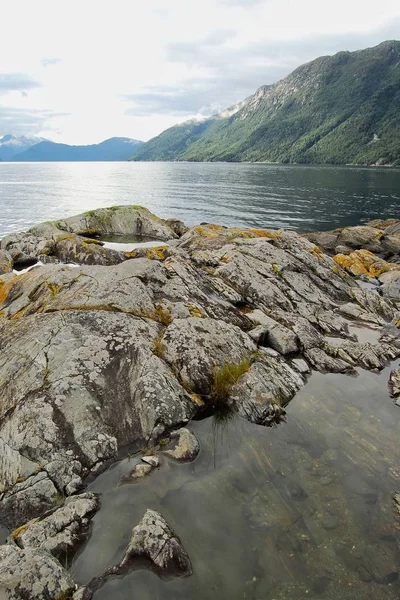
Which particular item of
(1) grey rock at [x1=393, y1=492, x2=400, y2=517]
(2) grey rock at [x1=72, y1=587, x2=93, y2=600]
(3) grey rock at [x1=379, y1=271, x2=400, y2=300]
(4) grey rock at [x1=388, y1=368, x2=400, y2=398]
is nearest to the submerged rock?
(2) grey rock at [x1=72, y1=587, x2=93, y2=600]

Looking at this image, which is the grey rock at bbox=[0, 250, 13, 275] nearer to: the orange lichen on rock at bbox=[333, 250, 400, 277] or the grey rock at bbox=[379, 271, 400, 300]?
the orange lichen on rock at bbox=[333, 250, 400, 277]

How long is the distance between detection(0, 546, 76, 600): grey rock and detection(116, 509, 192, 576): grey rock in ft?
3.50

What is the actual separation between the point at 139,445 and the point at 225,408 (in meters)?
3.14

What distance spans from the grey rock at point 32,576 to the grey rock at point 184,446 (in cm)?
366

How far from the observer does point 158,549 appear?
23.2ft

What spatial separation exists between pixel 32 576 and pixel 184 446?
14.7ft

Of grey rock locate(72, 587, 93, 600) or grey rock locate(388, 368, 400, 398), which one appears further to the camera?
grey rock locate(388, 368, 400, 398)

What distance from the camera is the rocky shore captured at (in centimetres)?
764

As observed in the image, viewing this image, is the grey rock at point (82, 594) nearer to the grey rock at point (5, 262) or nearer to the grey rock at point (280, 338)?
the grey rock at point (280, 338)

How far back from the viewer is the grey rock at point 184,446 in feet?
31.7

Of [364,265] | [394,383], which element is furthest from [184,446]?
[364,265]

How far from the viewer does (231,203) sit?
81312mm

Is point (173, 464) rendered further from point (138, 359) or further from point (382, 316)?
point (382, 316)

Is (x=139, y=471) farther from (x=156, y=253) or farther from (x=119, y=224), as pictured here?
(x=119, y=224)
